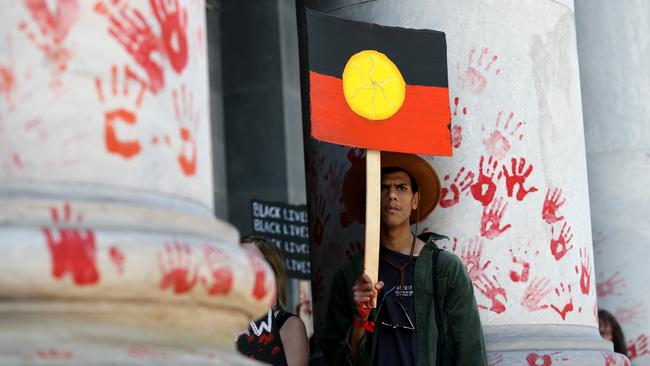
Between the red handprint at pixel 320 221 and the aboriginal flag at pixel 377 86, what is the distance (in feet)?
2.99

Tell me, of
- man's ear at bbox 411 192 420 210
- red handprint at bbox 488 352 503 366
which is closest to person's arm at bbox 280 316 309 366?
man's ear at bbox 411 192 420 210

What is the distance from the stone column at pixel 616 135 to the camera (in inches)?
332

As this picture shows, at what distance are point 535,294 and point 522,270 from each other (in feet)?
0.44

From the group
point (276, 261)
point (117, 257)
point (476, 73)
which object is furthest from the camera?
point (476, 73)

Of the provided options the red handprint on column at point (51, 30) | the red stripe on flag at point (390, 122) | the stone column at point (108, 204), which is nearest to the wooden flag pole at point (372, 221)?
the red stripe on flag at point (390, 122)

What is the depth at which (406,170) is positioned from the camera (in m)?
5.98

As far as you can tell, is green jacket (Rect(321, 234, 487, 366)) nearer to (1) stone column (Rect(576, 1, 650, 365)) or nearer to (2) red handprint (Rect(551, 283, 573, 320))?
(2) red handprint (Rect(551, 283, 573, 320))

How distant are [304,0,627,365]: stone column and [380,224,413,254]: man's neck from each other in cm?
36

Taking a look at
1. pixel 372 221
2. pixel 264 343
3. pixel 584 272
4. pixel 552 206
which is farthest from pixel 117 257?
pixel 584 272

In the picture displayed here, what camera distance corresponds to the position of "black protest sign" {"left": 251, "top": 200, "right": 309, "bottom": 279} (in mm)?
10906

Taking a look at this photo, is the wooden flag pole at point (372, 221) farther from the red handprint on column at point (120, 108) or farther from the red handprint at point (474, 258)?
the red handprint on column at point (120, 108)

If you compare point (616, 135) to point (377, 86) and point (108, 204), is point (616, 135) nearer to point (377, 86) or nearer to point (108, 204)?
point (377, 86)

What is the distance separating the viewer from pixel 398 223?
19.2 ft

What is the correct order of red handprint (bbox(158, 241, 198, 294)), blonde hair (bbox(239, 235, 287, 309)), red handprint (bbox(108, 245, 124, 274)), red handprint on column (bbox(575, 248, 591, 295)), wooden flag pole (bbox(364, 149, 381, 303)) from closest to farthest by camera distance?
red handprint (bbox(108, 245, 124, 274))
red handprint (bbox(158, 241, 198, 294))
wooden flag pole (bbox(364, 149, 381, 303))
blonde hair (bbox(239, 235, 287, 309))
red handprint on column (bbox(575, 248, 591, 295))
